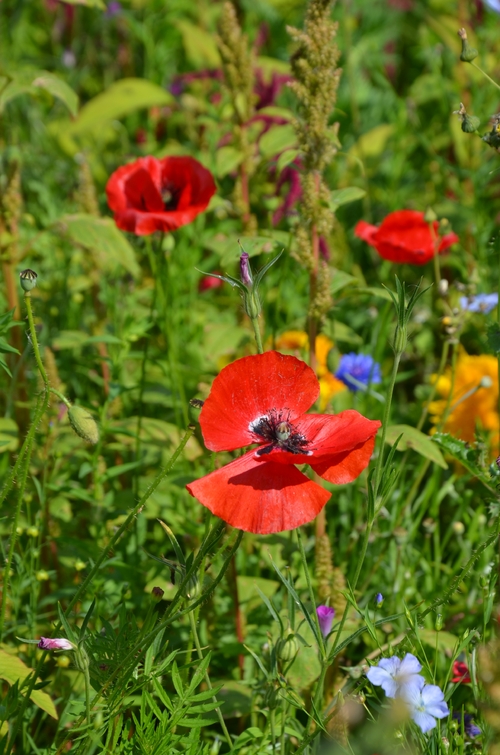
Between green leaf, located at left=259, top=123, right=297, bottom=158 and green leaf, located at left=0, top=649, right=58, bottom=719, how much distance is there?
4.62 feet

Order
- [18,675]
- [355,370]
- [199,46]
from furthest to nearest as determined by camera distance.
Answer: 1. [199,46]
2. [355,370]
3. [18,675]

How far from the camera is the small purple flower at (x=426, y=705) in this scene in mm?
1125

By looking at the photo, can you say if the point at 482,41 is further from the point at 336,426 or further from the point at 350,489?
the point at 336,426

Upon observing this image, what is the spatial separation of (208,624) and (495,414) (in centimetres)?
95

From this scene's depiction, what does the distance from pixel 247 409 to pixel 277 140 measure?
121 cm

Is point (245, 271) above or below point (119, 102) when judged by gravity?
below

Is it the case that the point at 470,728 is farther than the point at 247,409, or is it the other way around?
the point at 470,728

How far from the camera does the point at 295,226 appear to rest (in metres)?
1.74

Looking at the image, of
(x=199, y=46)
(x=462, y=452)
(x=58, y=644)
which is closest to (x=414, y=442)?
(x=462, y=452)

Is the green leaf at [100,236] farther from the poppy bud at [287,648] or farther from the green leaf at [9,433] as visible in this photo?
the poppy bud at [287,648]

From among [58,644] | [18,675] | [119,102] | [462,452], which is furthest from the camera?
[119,102]

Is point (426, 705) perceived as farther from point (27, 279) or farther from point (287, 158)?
point (287, 158)

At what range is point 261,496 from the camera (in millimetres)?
1146

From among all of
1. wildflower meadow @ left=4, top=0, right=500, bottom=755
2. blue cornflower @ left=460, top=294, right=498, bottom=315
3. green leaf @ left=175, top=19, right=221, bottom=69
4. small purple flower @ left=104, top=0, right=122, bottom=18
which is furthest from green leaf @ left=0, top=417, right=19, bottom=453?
small purple flower @ left=104, top=0, right=122, bottom=18
